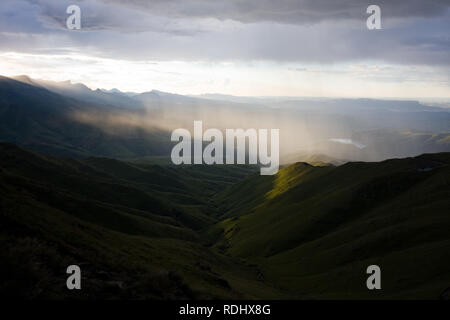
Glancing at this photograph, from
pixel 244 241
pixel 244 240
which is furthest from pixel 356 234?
pixel 244 240

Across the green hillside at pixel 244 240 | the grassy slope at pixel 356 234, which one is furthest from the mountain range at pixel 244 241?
the grassy slope at pixel 356 234

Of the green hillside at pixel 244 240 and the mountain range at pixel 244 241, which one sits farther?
the green hillside at pixel 244 240

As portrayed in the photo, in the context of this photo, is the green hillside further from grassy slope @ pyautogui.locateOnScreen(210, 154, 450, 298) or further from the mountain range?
grassy slope @ pyautogui.locateOnScreen(210, 154, 450, 298)

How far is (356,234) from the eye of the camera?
338 feet

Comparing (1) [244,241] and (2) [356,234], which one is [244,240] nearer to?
(1) [244,241]

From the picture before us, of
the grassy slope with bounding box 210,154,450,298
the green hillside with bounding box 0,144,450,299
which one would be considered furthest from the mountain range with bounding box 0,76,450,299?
the grassy slope with bounding box 210,154,450,298

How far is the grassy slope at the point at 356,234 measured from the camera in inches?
2776

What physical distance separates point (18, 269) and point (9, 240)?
7727mm

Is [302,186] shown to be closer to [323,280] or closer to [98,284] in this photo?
[323,280]

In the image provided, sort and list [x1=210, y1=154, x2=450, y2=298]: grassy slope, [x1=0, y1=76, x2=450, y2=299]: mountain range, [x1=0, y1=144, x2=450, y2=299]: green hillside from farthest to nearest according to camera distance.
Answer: [x1=210, y1=154, x2=450, y2=298]: grassy slope
[x1=0, y1=144, x2=450, y2=299]: green hillside
[x1=0, y1=76, x2=450, y2=299]: mountain range

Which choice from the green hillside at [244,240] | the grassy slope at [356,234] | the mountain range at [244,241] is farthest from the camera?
the grassy slope at [356,234]

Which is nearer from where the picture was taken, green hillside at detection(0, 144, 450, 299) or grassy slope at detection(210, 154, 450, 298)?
green hillside at detection(0, 144, 450, 299)

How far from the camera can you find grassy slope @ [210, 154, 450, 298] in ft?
231

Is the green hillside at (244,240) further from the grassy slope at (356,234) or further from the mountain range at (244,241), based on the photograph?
the grassy slope at (356,234)
